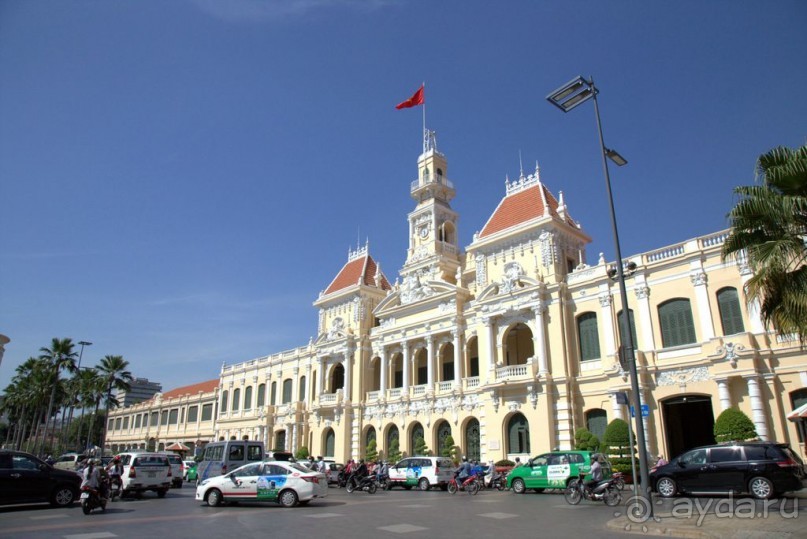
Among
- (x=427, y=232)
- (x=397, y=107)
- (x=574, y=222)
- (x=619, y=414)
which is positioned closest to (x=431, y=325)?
(x=427, y=232)

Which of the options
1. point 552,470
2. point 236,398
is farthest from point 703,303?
point 236,398

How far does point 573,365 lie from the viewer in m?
30.5

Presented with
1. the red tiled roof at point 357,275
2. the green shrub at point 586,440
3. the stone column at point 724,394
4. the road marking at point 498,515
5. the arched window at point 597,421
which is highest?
the red tiled roof at point 357,275

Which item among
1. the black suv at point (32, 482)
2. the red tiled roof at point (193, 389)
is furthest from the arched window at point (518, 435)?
the red tiled roof at point (193, 389)

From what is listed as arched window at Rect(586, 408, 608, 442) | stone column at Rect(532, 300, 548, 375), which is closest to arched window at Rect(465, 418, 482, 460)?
stone column at Rect(532, 300, 548, 375)

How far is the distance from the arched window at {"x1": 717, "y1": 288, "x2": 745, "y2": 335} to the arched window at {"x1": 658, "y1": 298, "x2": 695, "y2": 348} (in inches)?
54.2

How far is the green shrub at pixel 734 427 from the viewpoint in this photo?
2186cm

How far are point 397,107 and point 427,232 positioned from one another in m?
9.99

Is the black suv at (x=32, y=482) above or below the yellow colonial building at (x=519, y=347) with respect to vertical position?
below

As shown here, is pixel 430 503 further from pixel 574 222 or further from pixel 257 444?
pixel 574 222

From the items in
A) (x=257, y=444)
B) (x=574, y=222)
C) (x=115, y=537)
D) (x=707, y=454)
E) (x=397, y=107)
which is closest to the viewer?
(x=115, y=537)

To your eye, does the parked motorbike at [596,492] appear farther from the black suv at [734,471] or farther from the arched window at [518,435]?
the arched window at [518,435]

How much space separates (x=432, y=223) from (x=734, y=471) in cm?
2991

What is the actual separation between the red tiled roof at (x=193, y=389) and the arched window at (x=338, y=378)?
26220mm
